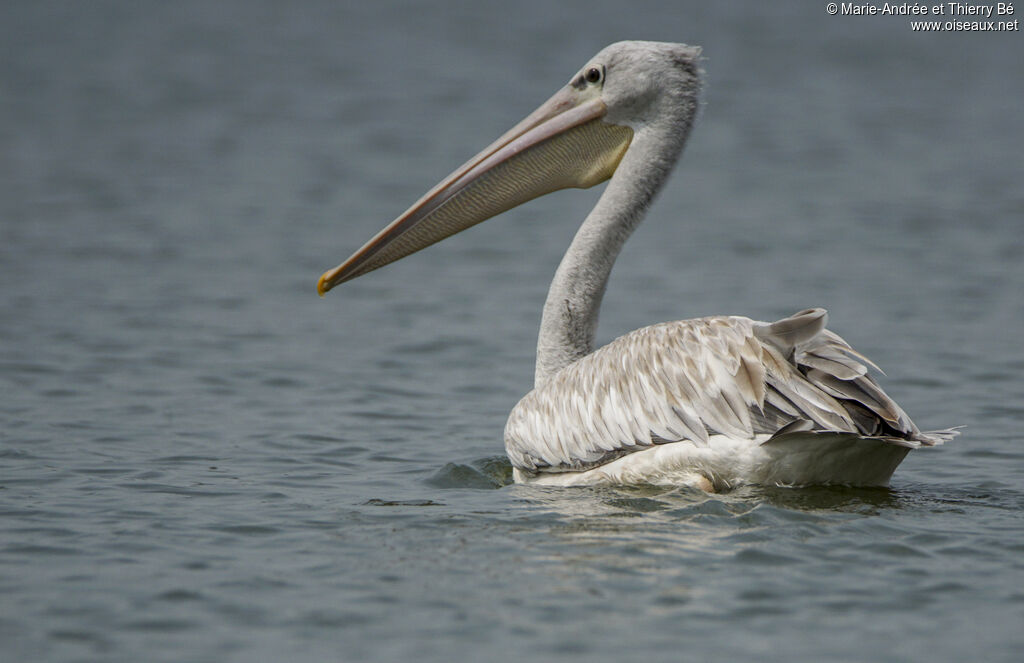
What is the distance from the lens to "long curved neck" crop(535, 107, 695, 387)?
19.3 ft

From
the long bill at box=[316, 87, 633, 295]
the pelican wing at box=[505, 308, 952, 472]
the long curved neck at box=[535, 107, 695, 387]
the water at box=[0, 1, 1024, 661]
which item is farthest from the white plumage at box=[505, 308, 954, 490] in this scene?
the long bill at box=[316, 87, 633, 295]

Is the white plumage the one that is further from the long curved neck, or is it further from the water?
the long curved neck

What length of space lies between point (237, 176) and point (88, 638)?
1038 centimetres

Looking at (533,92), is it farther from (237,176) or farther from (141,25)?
(141,25)

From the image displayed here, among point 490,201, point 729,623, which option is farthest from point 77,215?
point 729,623

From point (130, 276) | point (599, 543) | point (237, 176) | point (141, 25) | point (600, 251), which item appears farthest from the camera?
point (141, 25)

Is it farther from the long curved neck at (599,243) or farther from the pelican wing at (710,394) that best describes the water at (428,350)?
the long curved neck at (599,243)

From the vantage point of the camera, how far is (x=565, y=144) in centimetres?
608

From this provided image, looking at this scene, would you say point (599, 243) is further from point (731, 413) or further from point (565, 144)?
point (731, 413)

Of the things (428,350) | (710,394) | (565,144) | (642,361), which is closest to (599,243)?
(565,144)

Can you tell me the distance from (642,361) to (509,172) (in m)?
1.31

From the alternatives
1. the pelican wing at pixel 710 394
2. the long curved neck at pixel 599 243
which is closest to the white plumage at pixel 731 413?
the pelican wing at pixel 710 394

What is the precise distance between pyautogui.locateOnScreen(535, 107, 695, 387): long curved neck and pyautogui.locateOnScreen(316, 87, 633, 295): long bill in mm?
186

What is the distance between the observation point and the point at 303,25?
22.3 meters
